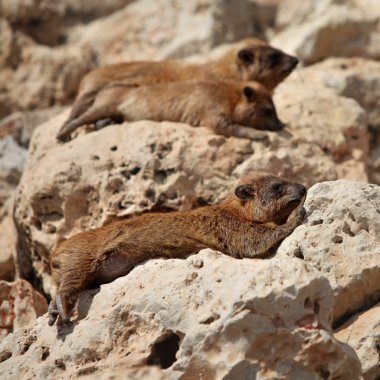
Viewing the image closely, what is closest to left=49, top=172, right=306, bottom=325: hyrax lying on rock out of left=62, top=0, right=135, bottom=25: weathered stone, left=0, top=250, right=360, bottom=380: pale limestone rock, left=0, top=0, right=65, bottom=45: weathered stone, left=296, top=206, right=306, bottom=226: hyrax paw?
left=296, top=206, right=306, bottom=226: hyrax paw

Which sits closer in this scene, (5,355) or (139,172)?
(5,355)

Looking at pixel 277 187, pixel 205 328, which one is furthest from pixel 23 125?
pixel 205 328

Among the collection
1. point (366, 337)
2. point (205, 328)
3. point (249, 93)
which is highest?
point (205, 328)

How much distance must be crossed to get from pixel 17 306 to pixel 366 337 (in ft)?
13.2

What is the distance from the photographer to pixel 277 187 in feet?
31.3

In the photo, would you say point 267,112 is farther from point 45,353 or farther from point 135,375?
point 135,375

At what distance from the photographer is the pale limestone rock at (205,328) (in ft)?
22.0

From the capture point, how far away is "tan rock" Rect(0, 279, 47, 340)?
9.45 m

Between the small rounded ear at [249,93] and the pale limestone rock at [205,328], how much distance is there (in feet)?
16.2

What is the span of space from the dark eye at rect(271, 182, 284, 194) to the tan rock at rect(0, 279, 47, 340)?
2831mm

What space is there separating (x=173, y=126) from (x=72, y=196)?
5.60 ft

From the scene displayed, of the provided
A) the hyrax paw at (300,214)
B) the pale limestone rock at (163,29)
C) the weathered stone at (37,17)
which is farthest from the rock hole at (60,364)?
the weathered stone at (37,17)

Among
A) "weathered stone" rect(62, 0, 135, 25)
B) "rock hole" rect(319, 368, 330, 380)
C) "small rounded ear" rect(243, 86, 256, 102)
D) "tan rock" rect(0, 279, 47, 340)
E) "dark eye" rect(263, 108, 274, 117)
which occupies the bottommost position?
"weathered stone" rect(62, 0, 135, 25)

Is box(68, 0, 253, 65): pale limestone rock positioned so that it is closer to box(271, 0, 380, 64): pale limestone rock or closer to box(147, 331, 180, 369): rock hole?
box(271, 0, 380, 64): pale limestone rock
